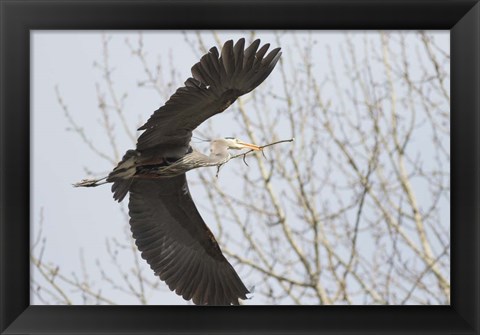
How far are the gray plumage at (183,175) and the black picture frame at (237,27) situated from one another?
0.57m

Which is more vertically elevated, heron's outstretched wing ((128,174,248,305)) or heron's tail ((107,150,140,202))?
heron's tail ((107,150,140,202))

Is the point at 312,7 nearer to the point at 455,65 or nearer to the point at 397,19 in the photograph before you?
the point at 397,19

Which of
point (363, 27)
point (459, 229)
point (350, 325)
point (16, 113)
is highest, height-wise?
point (363, 27)

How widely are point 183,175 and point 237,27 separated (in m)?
2.10

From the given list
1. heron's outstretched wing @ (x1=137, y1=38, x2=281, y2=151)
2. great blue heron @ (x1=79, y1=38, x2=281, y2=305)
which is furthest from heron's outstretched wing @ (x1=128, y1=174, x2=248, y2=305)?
heron's outstretched wing @ (x1=137, y1=38, x2=281, y2=151)

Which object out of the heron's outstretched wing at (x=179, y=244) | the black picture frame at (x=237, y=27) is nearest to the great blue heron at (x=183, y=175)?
the heron's outstretched wing at (x=179, y=244)

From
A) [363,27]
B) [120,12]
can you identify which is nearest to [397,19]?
[363,27]

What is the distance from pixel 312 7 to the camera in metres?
6.04

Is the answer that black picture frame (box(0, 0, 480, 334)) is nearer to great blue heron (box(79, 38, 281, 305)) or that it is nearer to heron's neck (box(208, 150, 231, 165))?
great blue heron (box(79, 38, 281, 305))

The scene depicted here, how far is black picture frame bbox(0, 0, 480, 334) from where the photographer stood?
5.92m

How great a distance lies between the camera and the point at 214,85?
22.0ft

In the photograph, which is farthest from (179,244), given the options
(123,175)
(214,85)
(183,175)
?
(214,85)

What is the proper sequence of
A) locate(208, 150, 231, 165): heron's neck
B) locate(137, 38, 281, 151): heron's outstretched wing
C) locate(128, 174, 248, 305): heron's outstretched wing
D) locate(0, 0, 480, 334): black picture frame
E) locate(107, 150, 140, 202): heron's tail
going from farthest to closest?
locate(128, 174, 248, 305): heron's outstretched wing → locate(208, 150, 231, 165): heron's neck → locate(107, 150, 140, 202): heron's tail → locate(137, 38, 281, 151): heron's outstretched wing → locate(0, 0, 480, 334): black picture frame

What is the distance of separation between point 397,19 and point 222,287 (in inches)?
116
